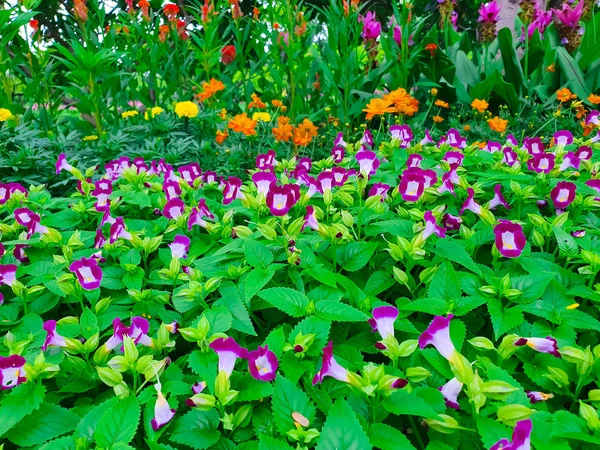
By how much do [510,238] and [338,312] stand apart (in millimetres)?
493

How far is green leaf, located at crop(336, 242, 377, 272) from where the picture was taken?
1309 millimetres

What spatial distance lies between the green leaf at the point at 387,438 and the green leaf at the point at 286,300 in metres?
0.30

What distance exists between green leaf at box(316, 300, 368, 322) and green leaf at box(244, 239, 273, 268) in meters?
0.19

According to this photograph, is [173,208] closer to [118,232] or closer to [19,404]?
[118,232]

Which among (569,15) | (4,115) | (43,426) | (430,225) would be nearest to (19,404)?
(43,426)

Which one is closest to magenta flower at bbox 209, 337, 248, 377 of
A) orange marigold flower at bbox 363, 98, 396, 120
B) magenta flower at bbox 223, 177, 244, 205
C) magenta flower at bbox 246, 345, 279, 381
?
magenta flower at bbox 246, 345, 279, 381

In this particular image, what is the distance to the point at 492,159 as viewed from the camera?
7.09 feet

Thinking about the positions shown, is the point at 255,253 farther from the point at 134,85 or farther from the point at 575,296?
the point at 134,85

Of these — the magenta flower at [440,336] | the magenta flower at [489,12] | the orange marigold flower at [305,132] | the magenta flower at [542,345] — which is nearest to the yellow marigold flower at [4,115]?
the orange marigold flower at [305,132]

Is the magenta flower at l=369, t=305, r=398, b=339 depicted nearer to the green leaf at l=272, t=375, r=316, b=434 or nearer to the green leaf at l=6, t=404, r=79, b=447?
the green leaf at l=272, t=375, r=316, b=434

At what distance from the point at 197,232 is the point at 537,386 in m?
1.02

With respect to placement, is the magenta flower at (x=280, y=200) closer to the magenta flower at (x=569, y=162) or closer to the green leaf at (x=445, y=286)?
the green leaf at (x=445, y=286)

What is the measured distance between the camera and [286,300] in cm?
113

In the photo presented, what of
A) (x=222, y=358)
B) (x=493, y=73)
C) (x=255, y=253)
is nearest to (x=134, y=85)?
(x=493, y=73)
